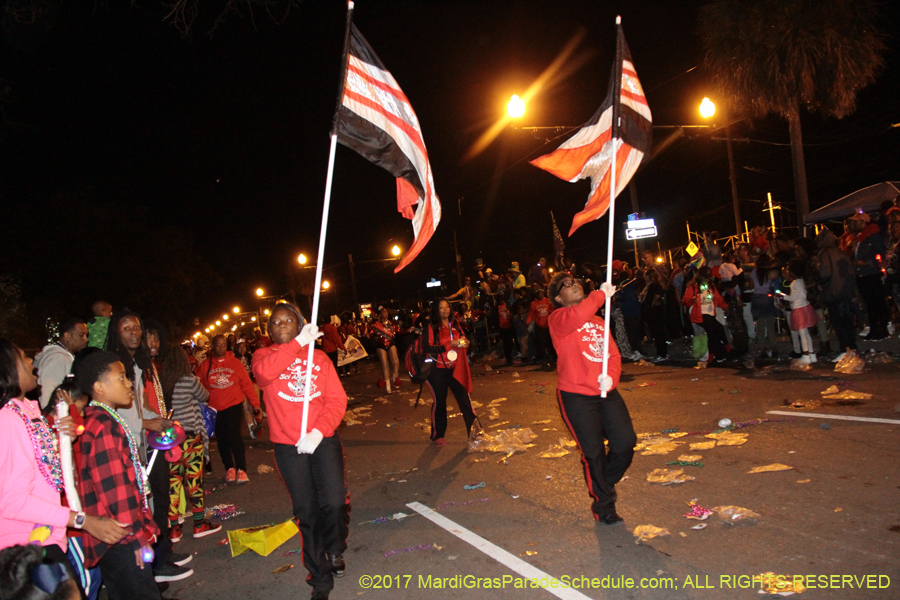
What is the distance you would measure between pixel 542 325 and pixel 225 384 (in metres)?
9.09

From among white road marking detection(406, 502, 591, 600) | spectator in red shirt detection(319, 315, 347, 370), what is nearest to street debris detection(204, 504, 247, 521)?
white road marking detection(406, 502, 591, 600)

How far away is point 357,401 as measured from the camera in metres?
14.0

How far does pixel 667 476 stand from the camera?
559 centimetres

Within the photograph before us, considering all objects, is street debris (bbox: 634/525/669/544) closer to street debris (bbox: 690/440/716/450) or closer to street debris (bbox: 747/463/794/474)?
street debris (bbox: 747/463/794/474)

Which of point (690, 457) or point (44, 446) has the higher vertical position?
point (44, 446)

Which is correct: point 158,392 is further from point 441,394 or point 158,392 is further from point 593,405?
point 441,394

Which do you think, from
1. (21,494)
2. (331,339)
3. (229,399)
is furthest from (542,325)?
(21,494)

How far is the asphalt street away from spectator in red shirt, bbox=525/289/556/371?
6.58 meters

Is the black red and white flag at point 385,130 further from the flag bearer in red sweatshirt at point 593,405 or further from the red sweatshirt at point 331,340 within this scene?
the red sweatshirt at point 331,340

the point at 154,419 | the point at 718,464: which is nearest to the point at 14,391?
the point at 154,419

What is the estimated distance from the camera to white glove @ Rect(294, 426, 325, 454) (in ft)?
13.0

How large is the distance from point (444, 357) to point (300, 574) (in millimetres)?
4005

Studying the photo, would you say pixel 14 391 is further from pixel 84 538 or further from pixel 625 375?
pixel 625 375

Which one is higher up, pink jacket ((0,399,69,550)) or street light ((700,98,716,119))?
street light ((700,98,716,119))
